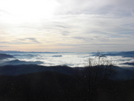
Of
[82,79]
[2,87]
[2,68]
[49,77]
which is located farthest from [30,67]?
[82,79]

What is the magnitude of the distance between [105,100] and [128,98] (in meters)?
2.27

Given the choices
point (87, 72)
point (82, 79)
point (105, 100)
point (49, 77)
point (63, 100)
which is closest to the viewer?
point (87, 72)

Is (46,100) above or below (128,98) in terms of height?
above

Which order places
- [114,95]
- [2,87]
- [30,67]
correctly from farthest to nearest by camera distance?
1. [30,67]
2. [2,87]
3. [114,95]

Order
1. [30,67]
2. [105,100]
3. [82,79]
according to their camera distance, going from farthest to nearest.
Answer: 1. [30,67]
2. [105,100]
3. [82,79]

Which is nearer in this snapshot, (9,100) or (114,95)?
(9,100)

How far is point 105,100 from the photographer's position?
13.6m

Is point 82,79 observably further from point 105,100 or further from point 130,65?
point 130,65

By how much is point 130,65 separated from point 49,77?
29.9 m

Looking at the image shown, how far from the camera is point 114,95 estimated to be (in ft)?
50.1

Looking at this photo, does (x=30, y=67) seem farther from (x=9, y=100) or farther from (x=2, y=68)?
(x=9, y=100)

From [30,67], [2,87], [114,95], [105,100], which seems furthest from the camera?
[30,67]

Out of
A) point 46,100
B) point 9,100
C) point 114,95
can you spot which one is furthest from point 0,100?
point 114,95

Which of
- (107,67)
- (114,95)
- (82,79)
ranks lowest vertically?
(114,95)
